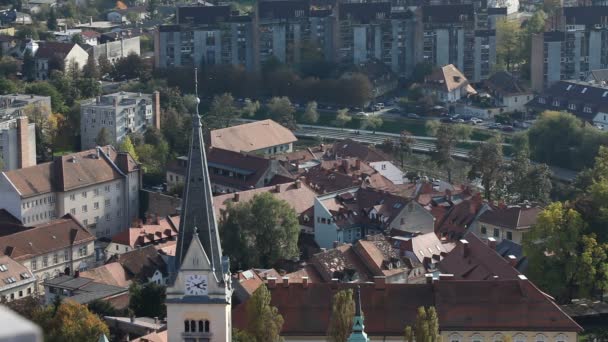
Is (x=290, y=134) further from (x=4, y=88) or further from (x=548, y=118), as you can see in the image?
(x=4, y=88)

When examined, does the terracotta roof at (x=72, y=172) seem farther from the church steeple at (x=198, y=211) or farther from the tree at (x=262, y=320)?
the church steeple at (x=198, y=211)

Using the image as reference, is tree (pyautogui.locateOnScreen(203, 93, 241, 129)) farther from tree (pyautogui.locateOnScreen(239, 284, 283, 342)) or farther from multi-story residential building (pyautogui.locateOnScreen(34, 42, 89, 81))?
tree (pyautogui.locateOnScreen(239, 284, 283, 342))

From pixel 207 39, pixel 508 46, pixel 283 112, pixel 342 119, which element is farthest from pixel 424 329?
pixel 508 46

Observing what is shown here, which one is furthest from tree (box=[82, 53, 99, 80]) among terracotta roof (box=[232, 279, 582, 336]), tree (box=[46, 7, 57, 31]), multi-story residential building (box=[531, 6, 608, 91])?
terracotta roof (box=[232, 279, 582, 336])

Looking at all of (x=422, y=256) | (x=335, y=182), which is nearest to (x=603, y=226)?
(x=422, y=256)

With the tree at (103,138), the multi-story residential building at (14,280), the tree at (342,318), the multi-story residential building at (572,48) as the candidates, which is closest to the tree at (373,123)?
the multi-story residential building at (572,48)

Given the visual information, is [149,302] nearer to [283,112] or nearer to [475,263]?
[475,263]
